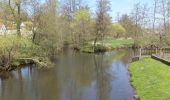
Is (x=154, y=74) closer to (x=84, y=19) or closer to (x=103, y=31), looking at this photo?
(x=103, y=31)

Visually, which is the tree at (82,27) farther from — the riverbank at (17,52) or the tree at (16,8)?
the tree at (16,8)

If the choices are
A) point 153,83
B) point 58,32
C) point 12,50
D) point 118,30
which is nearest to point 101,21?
point 58,32

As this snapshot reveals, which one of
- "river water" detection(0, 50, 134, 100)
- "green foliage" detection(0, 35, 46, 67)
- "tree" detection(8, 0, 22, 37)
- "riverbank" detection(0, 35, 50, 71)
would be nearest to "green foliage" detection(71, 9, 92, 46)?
"riverbank" detection(0, 35, 50, 71)

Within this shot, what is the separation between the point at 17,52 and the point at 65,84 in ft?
46.8

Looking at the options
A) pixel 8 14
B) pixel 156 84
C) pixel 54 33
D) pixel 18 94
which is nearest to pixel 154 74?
pixel 156 84

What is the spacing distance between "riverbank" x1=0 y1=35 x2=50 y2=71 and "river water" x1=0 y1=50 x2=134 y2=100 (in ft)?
6.25

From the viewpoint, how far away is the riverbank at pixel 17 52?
3794 cm

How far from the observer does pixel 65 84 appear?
1174 inches

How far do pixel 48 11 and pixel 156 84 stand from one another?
33.3 m

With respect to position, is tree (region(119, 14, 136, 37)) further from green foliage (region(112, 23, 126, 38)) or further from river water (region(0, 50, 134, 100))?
river water (region(0, 50, 134, 100))

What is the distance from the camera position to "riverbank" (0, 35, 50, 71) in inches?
1494

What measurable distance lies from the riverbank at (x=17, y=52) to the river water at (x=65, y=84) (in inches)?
75.0

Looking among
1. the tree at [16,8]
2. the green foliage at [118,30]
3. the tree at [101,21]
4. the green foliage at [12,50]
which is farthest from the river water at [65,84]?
the green foliage at [118,30]

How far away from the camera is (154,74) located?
98.3 feet
